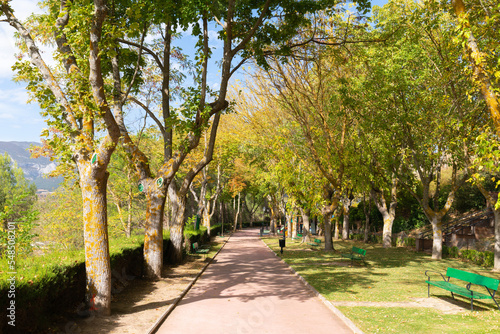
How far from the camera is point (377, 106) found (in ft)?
58.3

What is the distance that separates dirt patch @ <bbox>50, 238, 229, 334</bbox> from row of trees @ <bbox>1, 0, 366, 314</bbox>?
19.1 inches

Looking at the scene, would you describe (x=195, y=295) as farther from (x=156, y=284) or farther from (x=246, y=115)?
(x=246, y=115)

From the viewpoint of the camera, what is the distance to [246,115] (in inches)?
→ 1113

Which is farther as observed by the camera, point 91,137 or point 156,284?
point 156,284

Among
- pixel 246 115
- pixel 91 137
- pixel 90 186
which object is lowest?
pixel 90 186

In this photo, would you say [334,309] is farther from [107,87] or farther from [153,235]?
[107,87]

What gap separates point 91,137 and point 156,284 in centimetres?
570

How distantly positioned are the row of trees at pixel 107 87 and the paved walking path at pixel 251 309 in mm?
1968

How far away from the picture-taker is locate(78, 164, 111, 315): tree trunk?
7715 mm

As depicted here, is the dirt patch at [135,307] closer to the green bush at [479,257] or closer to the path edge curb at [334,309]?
the path edge curb at [334,309]

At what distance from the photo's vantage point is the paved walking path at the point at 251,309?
711cm

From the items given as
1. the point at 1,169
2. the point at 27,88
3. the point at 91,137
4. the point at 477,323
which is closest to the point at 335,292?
the point at 477,323

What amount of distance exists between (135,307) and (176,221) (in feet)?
24.9

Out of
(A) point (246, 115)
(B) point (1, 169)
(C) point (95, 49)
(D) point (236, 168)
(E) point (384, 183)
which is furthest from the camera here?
(B) point (1, 169)
